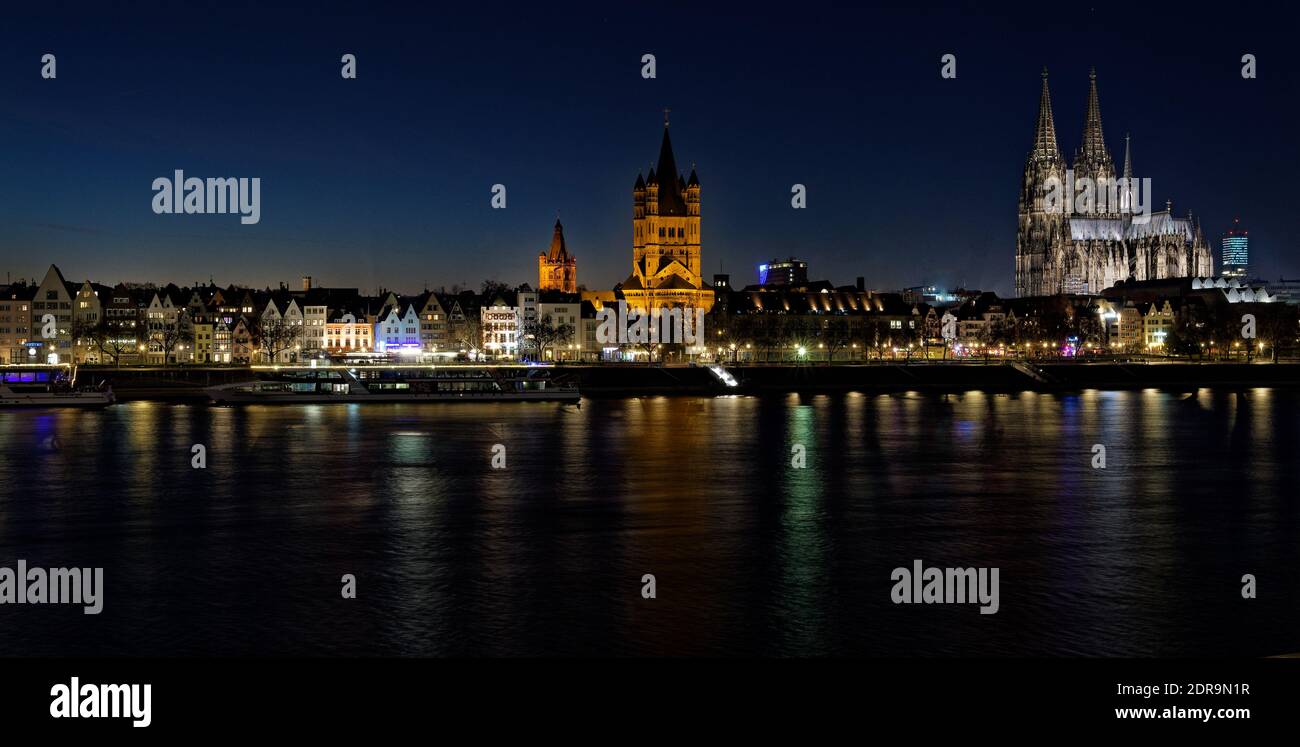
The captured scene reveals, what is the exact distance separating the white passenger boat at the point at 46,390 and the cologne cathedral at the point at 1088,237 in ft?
430

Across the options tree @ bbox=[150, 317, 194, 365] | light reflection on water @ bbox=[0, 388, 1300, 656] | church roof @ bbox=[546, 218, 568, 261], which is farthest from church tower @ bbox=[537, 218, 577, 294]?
light reflection on water @ bbox=[0, 388, 1300, 656]

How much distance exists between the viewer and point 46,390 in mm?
67188

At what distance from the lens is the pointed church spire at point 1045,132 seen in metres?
167

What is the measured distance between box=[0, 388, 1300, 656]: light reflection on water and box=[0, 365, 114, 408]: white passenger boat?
57.6 feet

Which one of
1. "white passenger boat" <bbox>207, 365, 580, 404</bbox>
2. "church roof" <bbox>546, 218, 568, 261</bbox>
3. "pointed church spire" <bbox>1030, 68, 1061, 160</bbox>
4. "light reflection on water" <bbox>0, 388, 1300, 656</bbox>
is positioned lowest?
"light reflection on water" <bbox>0, 388, 1300, 656</bbox>

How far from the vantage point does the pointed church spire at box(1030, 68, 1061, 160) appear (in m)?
167

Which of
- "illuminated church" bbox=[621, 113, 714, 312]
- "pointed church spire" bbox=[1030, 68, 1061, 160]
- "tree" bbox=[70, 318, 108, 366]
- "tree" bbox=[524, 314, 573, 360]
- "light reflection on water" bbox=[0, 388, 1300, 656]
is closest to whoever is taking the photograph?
"light reflection on water" bbox=[0, 388, 1300, 656]

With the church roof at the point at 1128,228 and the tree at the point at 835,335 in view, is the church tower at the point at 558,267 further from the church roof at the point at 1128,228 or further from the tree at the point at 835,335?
the church roof at the point at 1128,228

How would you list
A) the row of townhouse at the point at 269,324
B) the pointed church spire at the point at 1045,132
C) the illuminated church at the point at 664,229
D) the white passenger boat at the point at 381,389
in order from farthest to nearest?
the pointed church spire at the point at 1045,132
the illuminated church at the point at 664,229
the row of townhouse at the point at 269,324
the white passenger boat at the point at 381,389

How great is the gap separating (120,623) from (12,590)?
3.07 metres

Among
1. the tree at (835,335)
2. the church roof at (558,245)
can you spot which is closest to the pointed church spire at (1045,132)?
the tree at (835,335)

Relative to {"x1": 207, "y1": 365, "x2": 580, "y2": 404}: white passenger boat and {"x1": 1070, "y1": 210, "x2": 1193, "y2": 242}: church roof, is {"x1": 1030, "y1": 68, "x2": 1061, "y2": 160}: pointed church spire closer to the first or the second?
{"x1": 1070, "y1": 210, "x2": 1193, "y2": 242}: church roof

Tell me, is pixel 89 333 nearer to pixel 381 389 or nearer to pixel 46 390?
pixel 46 390

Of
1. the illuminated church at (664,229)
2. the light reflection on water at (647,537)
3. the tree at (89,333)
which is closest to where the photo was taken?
the light reflection on water at (647,537)
